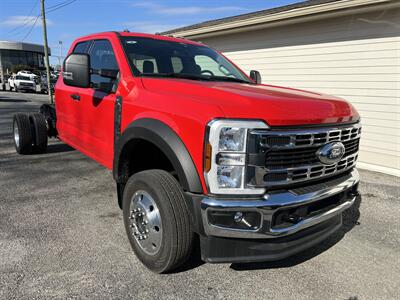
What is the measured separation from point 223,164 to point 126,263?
133 cm

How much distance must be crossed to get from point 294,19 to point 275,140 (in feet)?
19.2

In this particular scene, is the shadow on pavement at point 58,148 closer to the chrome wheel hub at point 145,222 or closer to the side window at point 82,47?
the side window at point 82,47

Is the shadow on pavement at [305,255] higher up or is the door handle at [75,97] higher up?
the door handle at [75,97]

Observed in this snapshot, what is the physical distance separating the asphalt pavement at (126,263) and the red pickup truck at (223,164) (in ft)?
0.87

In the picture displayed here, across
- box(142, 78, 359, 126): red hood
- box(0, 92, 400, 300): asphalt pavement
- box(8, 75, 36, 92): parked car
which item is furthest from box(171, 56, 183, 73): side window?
box(8, 75, 36, 92): parked car

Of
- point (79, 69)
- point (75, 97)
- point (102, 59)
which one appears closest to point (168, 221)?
point (79, 69)

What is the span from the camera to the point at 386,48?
609 cm

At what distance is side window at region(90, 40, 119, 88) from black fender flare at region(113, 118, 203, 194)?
857 millimetres

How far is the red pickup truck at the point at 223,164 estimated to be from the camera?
2.21 m

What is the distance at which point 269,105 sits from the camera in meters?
2.32

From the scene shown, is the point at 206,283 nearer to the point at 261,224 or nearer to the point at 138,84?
the point at 261,224

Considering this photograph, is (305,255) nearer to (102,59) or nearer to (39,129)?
(102,59)

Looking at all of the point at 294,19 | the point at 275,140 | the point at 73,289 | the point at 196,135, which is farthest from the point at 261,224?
the point at 294,19

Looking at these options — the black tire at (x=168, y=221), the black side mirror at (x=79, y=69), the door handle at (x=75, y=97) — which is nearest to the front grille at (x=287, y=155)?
the black tire at (x=168, y=221)
